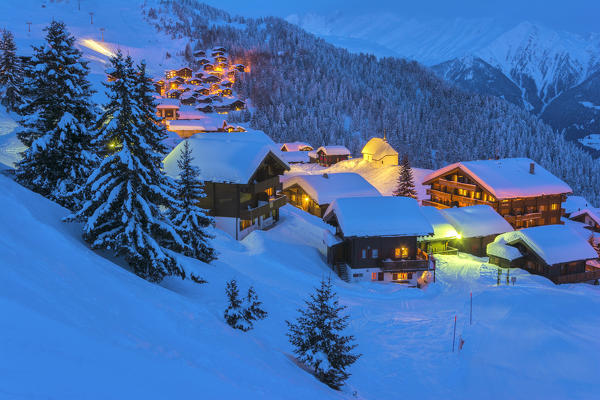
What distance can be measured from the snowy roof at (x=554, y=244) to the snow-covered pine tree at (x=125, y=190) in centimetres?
3540

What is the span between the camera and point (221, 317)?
1434 cm

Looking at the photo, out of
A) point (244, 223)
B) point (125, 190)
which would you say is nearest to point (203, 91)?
point (244, 223)

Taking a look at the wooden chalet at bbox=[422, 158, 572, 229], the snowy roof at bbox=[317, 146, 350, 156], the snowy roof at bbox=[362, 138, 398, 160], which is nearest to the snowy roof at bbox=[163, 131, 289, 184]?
the wooden chalet at bbox=[422, 158, 572, 229]

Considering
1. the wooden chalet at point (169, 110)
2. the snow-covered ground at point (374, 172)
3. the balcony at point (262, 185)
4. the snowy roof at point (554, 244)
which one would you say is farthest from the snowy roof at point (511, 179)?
the wooden chalet at point (169, 110)

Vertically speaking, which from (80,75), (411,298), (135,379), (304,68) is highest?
(304,68)

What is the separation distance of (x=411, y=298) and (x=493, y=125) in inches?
5264

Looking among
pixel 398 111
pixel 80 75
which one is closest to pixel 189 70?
pixel 398 111

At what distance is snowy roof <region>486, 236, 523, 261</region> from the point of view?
123 ft

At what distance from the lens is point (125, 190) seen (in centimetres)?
1510

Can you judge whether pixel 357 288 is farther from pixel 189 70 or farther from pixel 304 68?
pixel 304 68

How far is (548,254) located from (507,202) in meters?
Result: 14.3

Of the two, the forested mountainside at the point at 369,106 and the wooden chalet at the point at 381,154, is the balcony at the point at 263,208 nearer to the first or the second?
the wooden chalet at the point at 381,154

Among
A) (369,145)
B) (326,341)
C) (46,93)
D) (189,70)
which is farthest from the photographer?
(189,70)

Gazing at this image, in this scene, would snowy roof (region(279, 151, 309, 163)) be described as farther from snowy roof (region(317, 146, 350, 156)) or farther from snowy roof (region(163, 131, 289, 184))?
snowy roof (region(163, 131, 289, 184))
